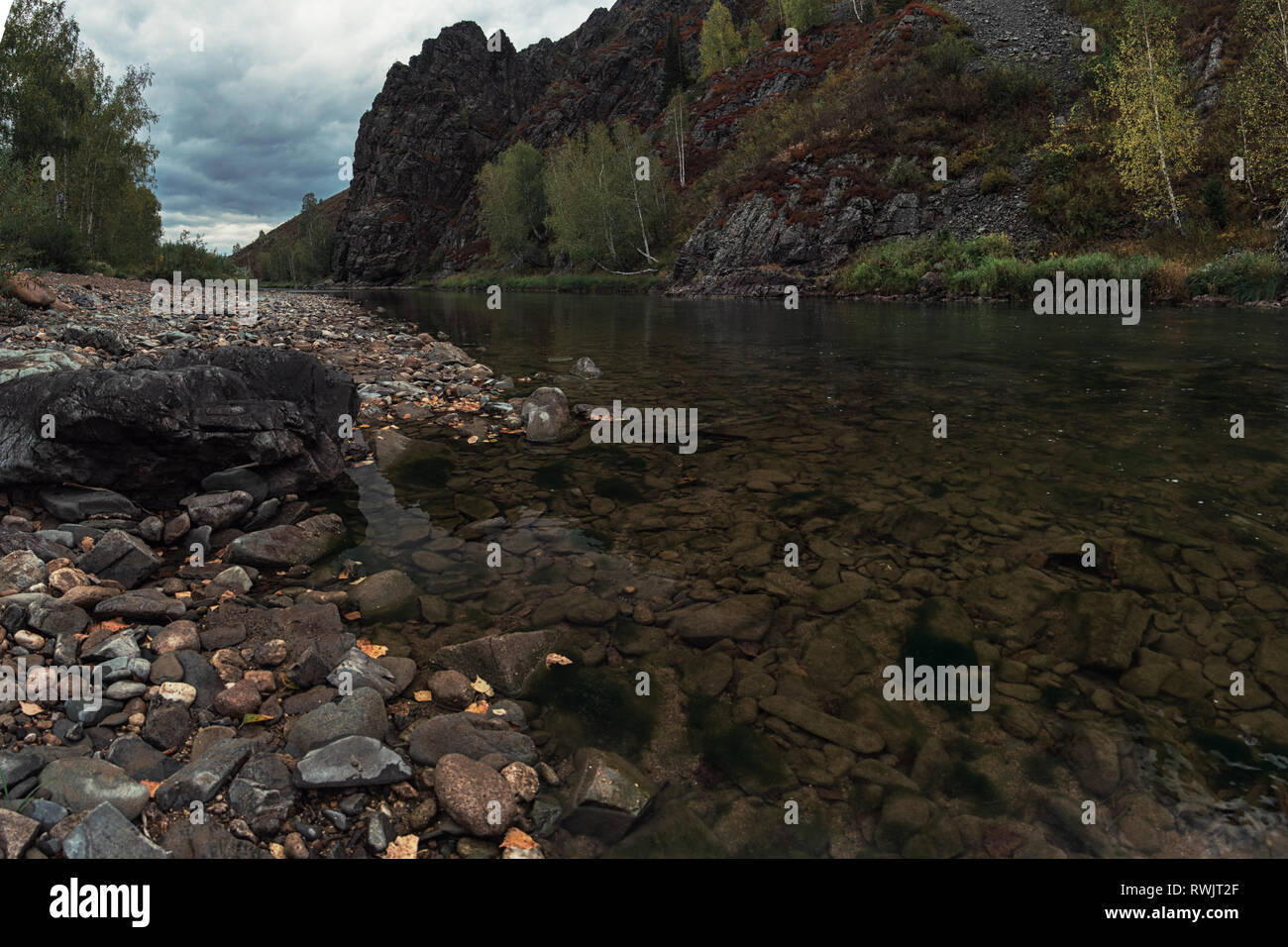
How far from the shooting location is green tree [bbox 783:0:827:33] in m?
79.9

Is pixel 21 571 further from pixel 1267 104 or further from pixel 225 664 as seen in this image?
pixel 1267 104

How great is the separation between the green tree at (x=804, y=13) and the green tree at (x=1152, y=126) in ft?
181

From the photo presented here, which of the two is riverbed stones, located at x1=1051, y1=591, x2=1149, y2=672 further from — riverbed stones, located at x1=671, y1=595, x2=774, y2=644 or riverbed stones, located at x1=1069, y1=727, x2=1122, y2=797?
riverbed stones, located at x1=671, y1=595, x2=774, y2=644

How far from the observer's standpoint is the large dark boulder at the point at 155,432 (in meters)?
6.28

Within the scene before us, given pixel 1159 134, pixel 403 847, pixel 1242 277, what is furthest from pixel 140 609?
pixel 1159 134

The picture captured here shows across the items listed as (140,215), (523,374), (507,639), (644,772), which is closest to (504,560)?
(507,639)

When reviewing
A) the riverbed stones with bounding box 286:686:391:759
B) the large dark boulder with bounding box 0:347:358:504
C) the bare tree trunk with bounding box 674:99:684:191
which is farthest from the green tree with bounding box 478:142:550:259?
the riverbed stones with bounding box 286:686:391:759

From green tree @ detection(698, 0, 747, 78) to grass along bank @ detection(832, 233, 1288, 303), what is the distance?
66.1 meters

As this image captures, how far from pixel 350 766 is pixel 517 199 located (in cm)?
9152

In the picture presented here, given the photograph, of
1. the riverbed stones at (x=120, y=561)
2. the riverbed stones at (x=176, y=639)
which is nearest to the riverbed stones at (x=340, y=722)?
the riverbed stones at (x=176, y=639)

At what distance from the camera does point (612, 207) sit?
2532 inches

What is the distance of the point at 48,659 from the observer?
4.00m

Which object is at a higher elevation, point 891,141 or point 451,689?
point 891,141
